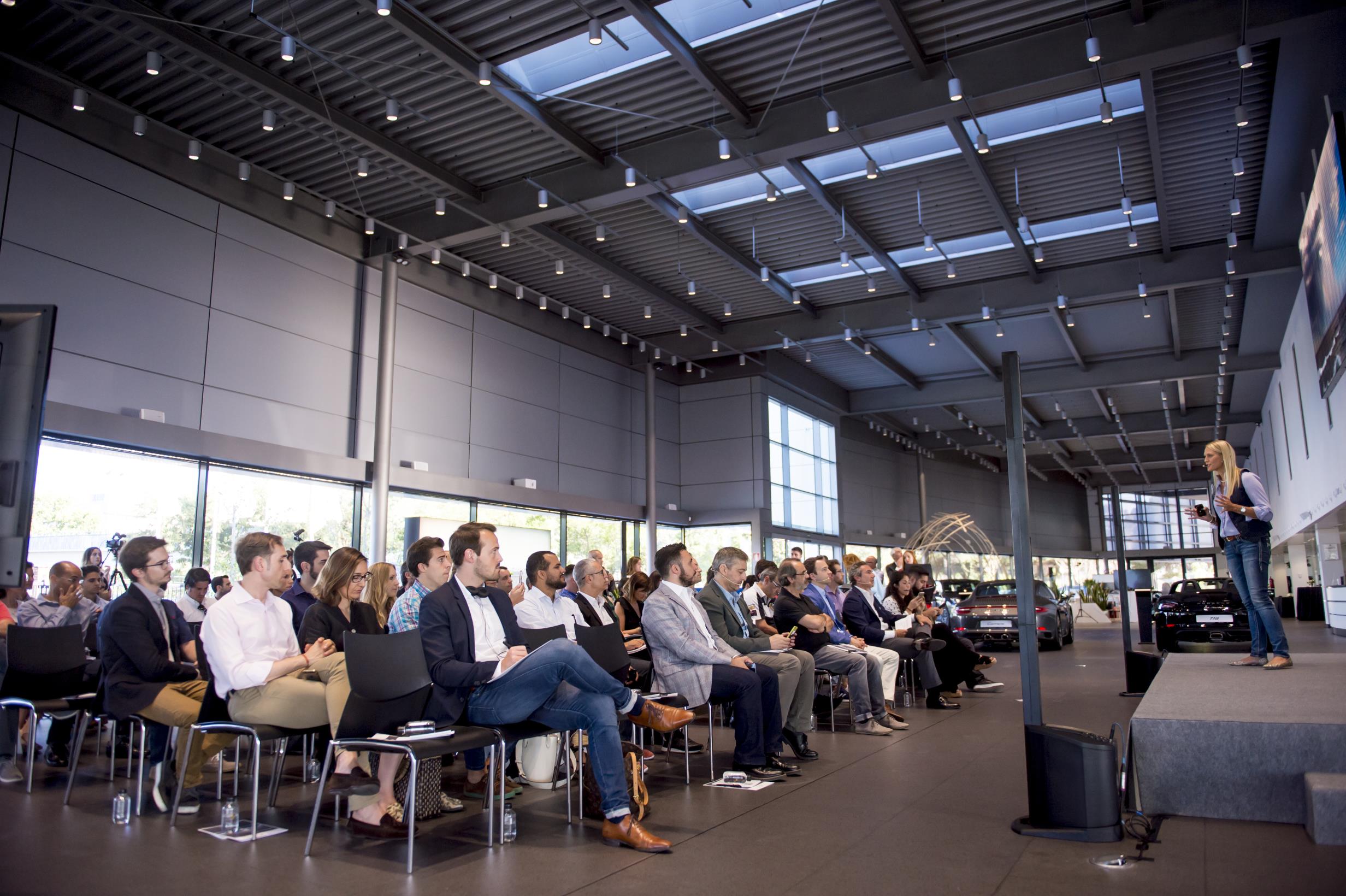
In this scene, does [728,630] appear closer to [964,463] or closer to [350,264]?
[350,264]

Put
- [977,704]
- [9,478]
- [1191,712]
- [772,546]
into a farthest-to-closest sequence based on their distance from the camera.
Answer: [772,546] < [977,704] < [1191,712] < [9,478]

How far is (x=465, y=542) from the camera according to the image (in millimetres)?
4129

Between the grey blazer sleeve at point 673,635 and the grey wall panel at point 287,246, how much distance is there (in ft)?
25.5

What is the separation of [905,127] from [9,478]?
857cm

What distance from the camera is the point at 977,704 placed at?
8125 millimetres

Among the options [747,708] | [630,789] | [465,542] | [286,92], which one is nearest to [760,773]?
[747,708]

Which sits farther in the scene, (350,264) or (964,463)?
(964,463)

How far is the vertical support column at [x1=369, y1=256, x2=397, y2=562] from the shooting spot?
11367mm

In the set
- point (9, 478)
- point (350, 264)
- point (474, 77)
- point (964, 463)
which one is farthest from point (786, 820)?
point (964, 463)

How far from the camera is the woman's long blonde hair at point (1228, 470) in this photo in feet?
17.4

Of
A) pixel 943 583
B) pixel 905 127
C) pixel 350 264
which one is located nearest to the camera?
pixel 905 127

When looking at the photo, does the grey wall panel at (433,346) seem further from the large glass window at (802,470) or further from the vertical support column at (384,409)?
the large glass window at (802,470)

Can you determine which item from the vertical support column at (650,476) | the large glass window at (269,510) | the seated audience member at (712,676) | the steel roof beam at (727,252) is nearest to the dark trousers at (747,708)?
the seated audience member at (712,676)

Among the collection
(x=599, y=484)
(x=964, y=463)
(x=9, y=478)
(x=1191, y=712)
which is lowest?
(x=1191, y=712)
